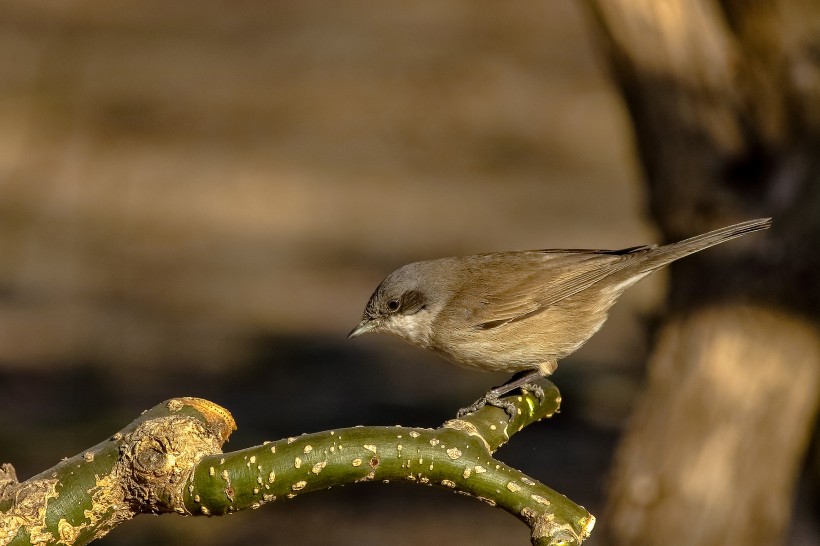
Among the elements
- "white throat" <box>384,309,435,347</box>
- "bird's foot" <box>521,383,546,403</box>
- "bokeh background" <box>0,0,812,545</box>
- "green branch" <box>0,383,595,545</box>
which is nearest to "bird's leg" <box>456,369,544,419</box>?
"bird's foot" <box>521,383,546,403</box>

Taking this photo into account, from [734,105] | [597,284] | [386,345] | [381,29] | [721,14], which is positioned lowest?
[386,345]

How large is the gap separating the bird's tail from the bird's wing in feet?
0.55

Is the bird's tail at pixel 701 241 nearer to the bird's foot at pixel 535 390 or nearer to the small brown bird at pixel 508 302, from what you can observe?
the small brown bird at pixel 508 302

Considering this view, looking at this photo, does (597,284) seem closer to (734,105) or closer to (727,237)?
(727,237)

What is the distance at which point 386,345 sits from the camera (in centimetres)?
1378

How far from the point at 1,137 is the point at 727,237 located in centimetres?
1358

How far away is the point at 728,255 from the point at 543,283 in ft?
5.71

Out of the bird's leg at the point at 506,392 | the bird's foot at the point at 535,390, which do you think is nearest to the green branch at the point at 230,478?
the bird's leg at the point at 506,392

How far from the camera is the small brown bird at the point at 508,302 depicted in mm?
5113

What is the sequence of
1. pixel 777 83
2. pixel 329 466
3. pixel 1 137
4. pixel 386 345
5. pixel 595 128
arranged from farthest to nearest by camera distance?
pixel 595 128
pixel 1 137
pixel 386 345
pixel 777 83
pixel 329 466

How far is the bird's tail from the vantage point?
4.55 metres

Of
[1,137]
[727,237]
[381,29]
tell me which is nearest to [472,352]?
[727,237]

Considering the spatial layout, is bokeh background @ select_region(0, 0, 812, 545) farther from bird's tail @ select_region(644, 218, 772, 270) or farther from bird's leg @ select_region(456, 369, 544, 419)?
bird's leg @ select_region(456, 369, 544, 419)

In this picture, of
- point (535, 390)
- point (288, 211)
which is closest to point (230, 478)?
point (535, 390)
